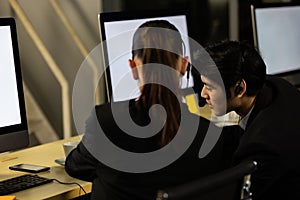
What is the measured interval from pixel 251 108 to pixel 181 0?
273 cm

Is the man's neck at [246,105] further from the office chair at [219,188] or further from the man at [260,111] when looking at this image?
the office chair at [219,188]

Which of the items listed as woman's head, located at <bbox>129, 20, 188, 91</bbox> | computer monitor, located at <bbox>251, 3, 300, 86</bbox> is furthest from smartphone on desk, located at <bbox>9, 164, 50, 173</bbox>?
computer monitor, located at <bbox>251, 3, 300, 86</bbox>

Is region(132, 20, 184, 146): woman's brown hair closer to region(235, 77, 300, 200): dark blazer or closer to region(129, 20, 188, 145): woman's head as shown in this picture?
region(129, 20, 188, 145): woman's head

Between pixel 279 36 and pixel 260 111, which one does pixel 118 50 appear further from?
pixel 279 36

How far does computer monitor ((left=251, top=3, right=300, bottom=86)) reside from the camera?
297 cm

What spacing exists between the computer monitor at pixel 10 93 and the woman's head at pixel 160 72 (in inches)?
19.4

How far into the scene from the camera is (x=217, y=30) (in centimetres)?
455

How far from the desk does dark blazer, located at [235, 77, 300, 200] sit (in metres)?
0.56

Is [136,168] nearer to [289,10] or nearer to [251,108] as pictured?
[251,108]

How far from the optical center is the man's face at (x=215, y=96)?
1.75 metres

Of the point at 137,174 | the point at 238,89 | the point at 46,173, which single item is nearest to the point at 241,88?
the point at 238,89

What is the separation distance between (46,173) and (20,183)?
0.15 m

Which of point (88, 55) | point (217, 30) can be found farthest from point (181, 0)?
point (88, 55)

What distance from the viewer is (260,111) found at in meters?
1.65
